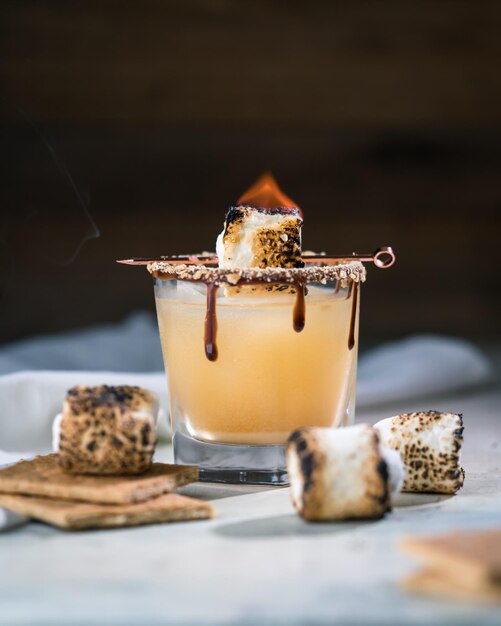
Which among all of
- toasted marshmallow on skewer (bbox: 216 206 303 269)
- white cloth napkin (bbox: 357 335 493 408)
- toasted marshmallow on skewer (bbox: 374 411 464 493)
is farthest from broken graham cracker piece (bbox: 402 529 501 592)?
white cloth napkin (bbox: 357 335 493 408)

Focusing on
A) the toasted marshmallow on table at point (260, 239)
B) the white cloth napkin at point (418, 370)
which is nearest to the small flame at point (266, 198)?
the toasted marshmallow on table at point (260, 239)

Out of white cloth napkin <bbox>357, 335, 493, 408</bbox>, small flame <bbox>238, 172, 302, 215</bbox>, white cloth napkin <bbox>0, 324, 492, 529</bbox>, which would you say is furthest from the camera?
white cloth napkin <bbox>357, 335, 493, 408</bbox>

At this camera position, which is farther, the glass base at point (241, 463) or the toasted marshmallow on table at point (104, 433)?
the glass base at point (241, 463)

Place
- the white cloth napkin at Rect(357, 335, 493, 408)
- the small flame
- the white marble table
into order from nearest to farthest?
the white marble table, the small flame, the white cloth napkin at Rect(357, 335, 493, 408)

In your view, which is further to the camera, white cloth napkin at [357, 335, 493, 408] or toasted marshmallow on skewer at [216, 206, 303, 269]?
white cloth napkin at [357, 335, 493, 408]

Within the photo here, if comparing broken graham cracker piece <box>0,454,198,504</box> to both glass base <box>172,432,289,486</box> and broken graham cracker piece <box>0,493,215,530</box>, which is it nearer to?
broken graham cracker piece <box>0,493,215,530</box>

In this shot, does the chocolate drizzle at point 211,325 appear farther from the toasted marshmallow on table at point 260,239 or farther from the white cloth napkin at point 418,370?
the white cloth napkin at point 418,370

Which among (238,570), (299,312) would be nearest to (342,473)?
(238,570)

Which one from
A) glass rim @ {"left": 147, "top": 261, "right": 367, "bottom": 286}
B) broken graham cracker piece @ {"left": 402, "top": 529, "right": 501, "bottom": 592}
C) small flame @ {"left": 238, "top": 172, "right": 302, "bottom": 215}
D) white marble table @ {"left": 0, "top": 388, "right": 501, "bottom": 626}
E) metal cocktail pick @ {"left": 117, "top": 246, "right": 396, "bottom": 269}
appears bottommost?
white marble table @ {"left": 0, "top": 388, "right": 501, "bottom": 626}
